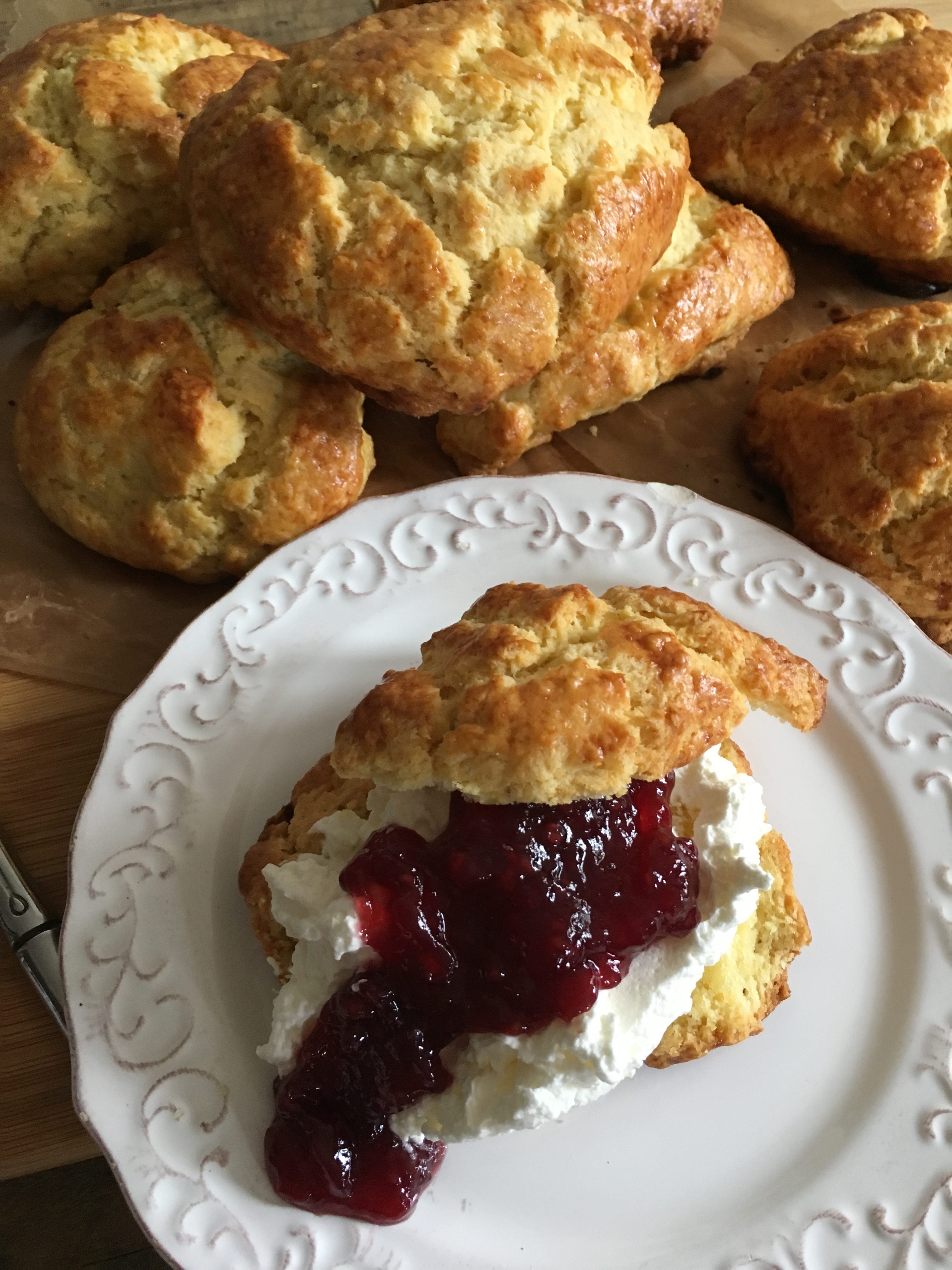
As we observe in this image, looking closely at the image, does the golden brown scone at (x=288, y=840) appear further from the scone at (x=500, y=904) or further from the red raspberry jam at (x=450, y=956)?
the red raspberry jam at (x=450, y=956)

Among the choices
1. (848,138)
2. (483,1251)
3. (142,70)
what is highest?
(142,70)

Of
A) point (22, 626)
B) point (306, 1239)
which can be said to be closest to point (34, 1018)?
point (306, 1239)

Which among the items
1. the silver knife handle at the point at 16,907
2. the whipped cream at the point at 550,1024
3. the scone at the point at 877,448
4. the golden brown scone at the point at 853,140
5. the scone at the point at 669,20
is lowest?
the silver knife handle at the point at 16,907

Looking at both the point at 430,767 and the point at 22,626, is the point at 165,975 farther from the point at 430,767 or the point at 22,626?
the point at 22,626

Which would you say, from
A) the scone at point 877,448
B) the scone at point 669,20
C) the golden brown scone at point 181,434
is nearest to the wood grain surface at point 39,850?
the golden brown scone at point 181,434

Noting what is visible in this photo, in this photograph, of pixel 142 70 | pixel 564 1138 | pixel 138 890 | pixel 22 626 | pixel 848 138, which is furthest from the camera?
pixel 848 138

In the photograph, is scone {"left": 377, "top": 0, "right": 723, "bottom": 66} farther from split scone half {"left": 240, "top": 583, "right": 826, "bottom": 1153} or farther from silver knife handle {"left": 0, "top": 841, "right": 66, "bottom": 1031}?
silver knife handle {"left": 0, "top": 841, "right": 66, "bottom": 1031}
